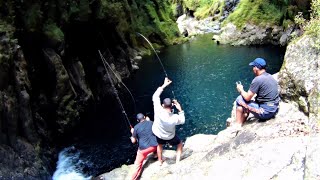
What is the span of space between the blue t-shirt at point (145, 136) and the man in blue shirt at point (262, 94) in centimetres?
365

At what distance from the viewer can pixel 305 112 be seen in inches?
487

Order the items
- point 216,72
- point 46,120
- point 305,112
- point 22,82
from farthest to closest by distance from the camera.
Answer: point 216,72, point 46,120, point 22,82, point 305,112

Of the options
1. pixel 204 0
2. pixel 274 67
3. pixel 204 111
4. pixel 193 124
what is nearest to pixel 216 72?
pixel 274 67

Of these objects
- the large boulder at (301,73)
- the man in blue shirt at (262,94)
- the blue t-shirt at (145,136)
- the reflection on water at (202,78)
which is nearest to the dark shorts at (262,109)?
the man in blue shirt at (262,94)

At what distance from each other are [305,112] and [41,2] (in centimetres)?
2438

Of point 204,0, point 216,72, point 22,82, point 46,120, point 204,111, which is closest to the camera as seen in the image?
point 22,82

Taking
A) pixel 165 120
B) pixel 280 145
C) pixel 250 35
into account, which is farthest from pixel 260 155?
pixel 250 35

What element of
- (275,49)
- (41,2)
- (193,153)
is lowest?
(275,49)

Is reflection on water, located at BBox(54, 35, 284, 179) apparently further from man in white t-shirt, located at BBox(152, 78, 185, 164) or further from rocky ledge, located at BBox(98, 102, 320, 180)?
man in white t-shirt, located at BBox(152, 78, 185, 164)

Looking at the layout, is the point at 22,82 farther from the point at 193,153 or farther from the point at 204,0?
the point at 204,0

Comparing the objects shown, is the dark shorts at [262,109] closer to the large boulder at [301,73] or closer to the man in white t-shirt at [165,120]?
the large boulder at [301,73]

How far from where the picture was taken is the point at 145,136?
1399cm

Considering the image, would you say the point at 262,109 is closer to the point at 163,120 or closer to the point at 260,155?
the point at 260,155

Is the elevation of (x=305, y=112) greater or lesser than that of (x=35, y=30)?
lesser
